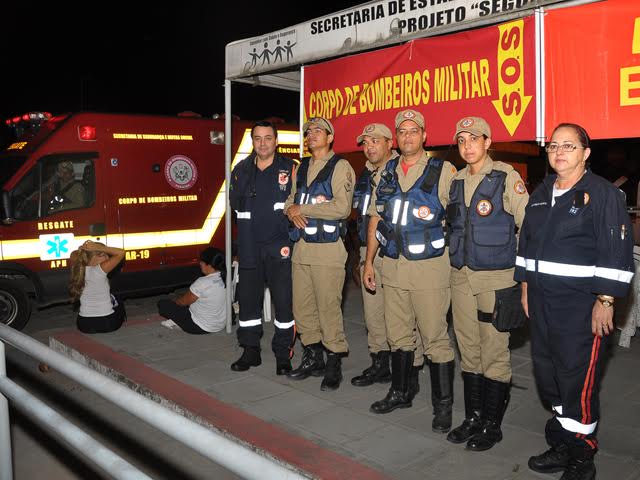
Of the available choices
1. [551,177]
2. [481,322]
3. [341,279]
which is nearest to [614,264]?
[551,177]

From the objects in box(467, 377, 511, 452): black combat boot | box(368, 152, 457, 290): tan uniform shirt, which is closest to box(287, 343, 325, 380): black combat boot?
box(368, 152, 457, 290): tan uniform shirt

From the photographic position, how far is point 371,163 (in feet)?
17.0

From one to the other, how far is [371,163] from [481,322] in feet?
6.23

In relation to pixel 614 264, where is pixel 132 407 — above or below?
below

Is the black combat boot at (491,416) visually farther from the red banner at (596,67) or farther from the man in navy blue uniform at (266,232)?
the man in navy blue uniform at (266,232)

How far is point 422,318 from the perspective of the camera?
4148 mm

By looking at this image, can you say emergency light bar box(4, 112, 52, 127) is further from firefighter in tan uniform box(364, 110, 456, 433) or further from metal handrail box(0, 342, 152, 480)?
metal handrail box(0, 342, 152, 480)

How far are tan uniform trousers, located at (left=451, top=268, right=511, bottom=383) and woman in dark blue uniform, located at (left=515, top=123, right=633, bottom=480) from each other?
0.32m

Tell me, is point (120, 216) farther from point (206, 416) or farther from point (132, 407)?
point (132, 407)

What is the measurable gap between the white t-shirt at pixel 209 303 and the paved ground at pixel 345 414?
10.9 inches

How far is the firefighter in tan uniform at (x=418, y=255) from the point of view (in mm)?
4098

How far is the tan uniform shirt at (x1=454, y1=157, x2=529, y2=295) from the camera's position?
368 cm

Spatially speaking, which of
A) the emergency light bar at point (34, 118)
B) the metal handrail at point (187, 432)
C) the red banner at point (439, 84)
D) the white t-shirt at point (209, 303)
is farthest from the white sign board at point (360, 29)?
the metal handrail at point (187, 432)

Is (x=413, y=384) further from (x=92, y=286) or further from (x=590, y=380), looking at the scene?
(x=92, y=286)
